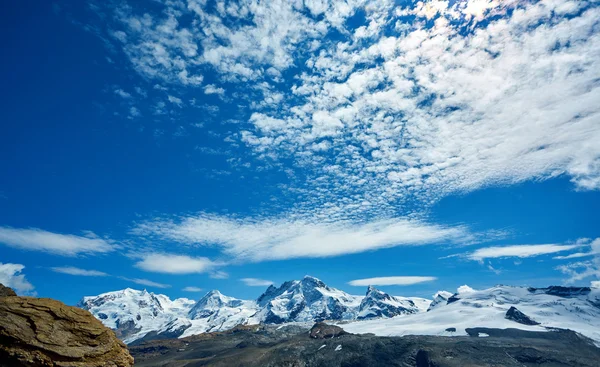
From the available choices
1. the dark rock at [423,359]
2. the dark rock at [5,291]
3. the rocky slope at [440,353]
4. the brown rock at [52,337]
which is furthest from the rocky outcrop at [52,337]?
the dark rock at [423,359]

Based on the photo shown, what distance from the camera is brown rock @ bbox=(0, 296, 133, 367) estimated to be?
14.8 m

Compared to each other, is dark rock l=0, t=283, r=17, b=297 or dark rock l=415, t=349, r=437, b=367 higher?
dark rock l=0, t=283, r=17, b=297

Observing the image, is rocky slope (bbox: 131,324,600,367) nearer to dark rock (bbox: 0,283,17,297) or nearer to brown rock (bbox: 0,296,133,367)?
brown rock (bbox: 0,296,133,367)

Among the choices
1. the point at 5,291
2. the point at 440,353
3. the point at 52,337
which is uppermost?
Answer: the point at 5,291

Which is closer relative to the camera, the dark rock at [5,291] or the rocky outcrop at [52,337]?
the rocky outcrop at [52,337]

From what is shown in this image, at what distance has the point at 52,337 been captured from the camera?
16094 mm

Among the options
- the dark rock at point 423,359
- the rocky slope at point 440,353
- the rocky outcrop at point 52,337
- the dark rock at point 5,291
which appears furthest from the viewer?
the dark rock at point 423,359

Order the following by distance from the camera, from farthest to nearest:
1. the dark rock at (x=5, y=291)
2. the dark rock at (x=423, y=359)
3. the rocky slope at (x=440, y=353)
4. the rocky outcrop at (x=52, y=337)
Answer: the dark rock at (x=423, y=359) < the rocky slope at (x=440, y=353) < the dark rock at (x=5, y=291) < the rocky outcrop at (x=52, y=337)

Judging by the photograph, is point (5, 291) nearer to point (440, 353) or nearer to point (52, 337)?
point (52, 337)

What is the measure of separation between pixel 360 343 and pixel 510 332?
299 feet

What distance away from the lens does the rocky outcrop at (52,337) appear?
14844 millimetres

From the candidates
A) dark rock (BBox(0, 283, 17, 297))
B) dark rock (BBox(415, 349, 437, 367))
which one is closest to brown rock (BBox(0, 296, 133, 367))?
dark rock (BBox(0, 283, 17, 297))

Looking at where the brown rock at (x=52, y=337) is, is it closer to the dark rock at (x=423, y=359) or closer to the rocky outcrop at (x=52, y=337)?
the rocky outcrop at (x=52, y=337)

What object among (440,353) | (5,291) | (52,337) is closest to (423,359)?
(440,353)
